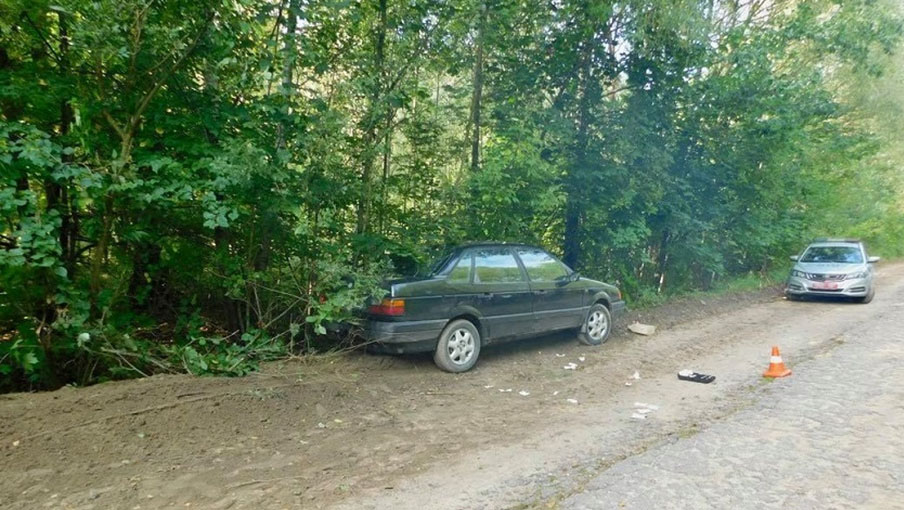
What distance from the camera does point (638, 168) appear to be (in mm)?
11539

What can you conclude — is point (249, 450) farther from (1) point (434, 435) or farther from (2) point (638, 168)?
(2) point (638, 168)

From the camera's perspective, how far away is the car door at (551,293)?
8.00 metres

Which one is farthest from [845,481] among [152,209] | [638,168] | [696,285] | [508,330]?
[696,285]

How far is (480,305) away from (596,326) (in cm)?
270

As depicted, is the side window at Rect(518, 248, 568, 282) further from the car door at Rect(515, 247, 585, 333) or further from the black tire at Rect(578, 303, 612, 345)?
the black tire at Rect(578, 303, 612, 345)

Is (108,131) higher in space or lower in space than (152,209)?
higher

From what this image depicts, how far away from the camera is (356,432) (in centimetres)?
507

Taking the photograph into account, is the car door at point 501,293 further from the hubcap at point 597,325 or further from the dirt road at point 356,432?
the hubcap at point 597,325

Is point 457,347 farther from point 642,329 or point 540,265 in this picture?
point 642,329

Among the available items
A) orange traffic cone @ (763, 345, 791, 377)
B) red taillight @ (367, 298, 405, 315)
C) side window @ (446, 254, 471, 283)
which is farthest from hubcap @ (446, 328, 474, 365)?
orange traffic cone @ (763, 345, 791, 377)

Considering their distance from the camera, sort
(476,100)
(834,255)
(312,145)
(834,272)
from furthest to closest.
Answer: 1. (834,255)
2. (834,272)
3. (476,100)
4. (312,145)

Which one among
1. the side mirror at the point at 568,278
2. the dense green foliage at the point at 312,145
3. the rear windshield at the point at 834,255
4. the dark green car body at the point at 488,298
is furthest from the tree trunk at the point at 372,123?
the rear windshield at the point at 834,255

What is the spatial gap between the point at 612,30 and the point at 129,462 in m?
11.0

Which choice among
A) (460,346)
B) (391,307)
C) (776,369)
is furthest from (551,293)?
(776,369)
